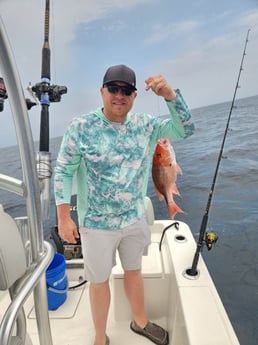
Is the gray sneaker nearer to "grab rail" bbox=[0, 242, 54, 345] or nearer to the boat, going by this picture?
the boat

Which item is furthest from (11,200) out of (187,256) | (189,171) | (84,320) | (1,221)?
(1,221)

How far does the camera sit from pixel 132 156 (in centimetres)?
158

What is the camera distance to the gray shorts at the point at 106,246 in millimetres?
1585

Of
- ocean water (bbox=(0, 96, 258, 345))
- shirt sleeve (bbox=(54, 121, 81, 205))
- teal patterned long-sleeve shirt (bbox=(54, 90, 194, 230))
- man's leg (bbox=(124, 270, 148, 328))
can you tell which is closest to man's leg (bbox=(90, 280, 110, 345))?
man's leg (bbox=(124, 270, 148, 328))

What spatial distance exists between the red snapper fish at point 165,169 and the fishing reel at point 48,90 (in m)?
0.94

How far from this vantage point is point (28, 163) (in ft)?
2.49

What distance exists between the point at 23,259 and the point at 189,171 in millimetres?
7726

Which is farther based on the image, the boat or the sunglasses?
the sunglasses

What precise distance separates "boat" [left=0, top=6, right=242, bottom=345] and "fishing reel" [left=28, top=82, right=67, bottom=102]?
743 millimetres

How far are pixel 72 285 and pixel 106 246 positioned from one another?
4.32ft

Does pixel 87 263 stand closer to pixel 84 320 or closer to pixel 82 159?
pixel 82 159

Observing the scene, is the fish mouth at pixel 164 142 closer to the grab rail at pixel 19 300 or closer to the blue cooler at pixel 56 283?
the grab rail at pixel 19 300

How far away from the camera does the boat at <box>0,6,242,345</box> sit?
2.23ft

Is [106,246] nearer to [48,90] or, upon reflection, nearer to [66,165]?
[66,165]
